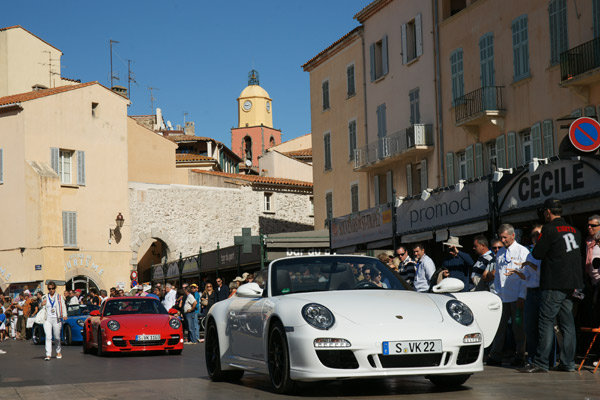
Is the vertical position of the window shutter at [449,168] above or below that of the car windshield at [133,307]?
above

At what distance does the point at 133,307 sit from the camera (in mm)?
21625

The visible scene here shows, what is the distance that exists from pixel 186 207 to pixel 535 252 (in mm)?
48308

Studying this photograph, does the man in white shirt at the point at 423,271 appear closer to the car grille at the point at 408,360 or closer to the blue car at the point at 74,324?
the car grille at the point at 408,360

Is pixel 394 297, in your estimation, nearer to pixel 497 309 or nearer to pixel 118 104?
pixel 497 309

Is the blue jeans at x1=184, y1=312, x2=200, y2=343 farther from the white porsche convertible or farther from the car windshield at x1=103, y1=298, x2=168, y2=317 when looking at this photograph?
the white porsche convertible

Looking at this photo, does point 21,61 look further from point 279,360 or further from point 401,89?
point 279,360

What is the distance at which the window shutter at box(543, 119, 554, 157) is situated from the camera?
2898 cm

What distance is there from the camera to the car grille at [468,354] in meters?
9.04

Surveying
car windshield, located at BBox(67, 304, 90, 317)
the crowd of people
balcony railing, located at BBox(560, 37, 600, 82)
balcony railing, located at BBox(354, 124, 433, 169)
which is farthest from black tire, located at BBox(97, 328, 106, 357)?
balcony railing, located at BBox(354, 124, 433, 169)

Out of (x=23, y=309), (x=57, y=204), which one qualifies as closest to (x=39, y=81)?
(x=57, y=204)

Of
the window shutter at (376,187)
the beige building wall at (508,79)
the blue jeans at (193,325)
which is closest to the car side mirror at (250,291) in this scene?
the blue jeans at (193,325)

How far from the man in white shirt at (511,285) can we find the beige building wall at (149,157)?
159ft

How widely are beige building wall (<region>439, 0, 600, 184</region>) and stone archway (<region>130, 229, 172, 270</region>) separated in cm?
2473

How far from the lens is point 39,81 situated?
63.5 metres
